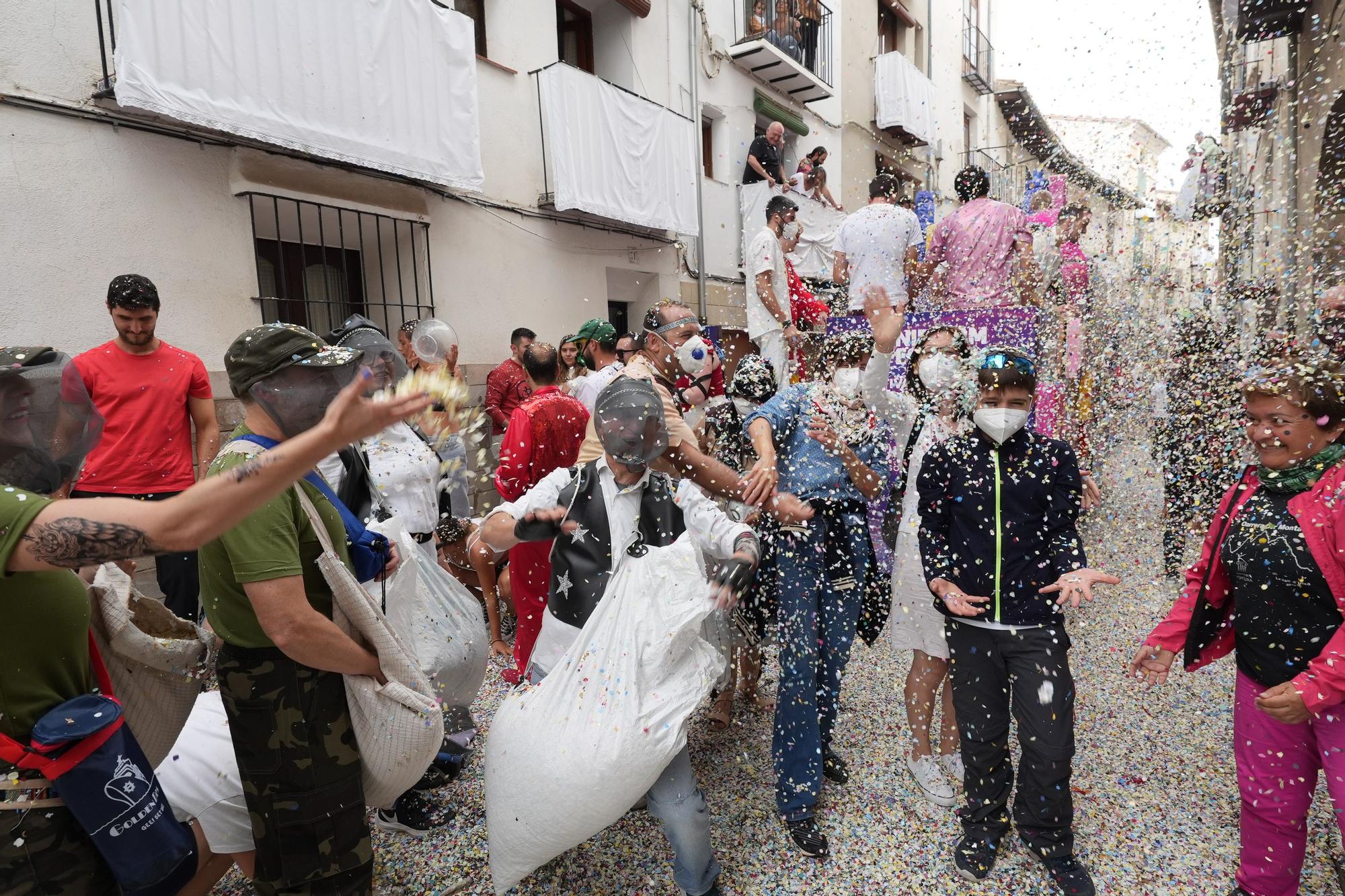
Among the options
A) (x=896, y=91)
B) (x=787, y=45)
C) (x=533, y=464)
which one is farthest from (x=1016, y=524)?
(x=896, y=91)

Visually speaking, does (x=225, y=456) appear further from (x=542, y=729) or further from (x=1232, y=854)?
(x=1232, y=854)

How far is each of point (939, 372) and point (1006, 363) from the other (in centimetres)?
65

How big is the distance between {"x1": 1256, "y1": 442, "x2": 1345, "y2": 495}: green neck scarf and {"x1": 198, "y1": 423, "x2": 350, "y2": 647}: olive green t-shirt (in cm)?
266

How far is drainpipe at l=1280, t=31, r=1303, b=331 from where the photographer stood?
197 inches

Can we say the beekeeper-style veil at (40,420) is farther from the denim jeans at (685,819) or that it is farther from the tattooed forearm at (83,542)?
the denim jeans at (685,819)

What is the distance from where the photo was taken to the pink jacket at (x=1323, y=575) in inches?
73.9

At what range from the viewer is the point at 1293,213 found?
6.55 meters

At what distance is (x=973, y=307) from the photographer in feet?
17.0

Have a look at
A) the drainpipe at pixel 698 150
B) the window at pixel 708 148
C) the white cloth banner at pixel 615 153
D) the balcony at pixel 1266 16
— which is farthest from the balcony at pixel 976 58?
the white cloth banner at pixel 615 153

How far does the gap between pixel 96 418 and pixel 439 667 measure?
1.49 m

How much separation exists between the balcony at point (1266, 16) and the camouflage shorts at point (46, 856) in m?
9.66

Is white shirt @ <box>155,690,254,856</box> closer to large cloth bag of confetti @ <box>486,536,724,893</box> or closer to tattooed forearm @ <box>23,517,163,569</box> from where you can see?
large cloth bag of confetti @ <box>486,536,724,893</box>

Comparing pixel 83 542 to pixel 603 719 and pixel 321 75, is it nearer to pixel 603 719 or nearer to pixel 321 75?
pixel 603 719

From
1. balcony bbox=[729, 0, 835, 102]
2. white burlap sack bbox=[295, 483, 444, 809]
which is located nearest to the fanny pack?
white burlap sack bbox=[295, 483, 444, 809]
